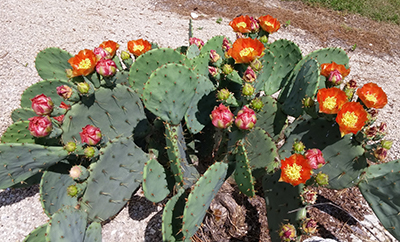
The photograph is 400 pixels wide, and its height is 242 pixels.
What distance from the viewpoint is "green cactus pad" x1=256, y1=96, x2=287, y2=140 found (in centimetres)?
203

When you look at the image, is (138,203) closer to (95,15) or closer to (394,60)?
(95,15)

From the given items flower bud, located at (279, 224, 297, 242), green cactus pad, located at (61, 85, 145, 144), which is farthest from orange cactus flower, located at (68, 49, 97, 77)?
flower bud, located at (279, 224, 297, 242)

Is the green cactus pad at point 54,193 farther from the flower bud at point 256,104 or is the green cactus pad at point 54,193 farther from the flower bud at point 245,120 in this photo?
the flower bud at point 256,104

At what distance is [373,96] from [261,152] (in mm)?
743

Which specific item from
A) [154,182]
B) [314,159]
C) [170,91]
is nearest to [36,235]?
[154,182]

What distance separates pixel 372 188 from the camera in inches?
65.0

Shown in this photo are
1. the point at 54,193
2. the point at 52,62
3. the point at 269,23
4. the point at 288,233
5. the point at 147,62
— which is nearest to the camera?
the point at 288,233

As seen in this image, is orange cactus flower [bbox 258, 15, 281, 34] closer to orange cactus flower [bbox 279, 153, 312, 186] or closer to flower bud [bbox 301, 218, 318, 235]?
orange cactus flower [bbox 279, 153, 312, 186]

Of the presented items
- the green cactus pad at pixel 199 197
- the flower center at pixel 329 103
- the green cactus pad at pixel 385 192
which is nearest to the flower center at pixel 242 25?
the flower center at pixel 329 103

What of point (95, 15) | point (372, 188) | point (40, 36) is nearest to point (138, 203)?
point (372, 188)

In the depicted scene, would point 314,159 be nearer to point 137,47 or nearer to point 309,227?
point 309,227

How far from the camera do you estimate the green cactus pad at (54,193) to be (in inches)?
68.8

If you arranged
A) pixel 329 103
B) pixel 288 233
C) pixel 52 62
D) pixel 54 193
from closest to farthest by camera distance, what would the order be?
1. pixel 288 233
2. pixel 329 103
3. pixel 54 193
4. pixel 52 62

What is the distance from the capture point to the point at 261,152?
183 centimetres
